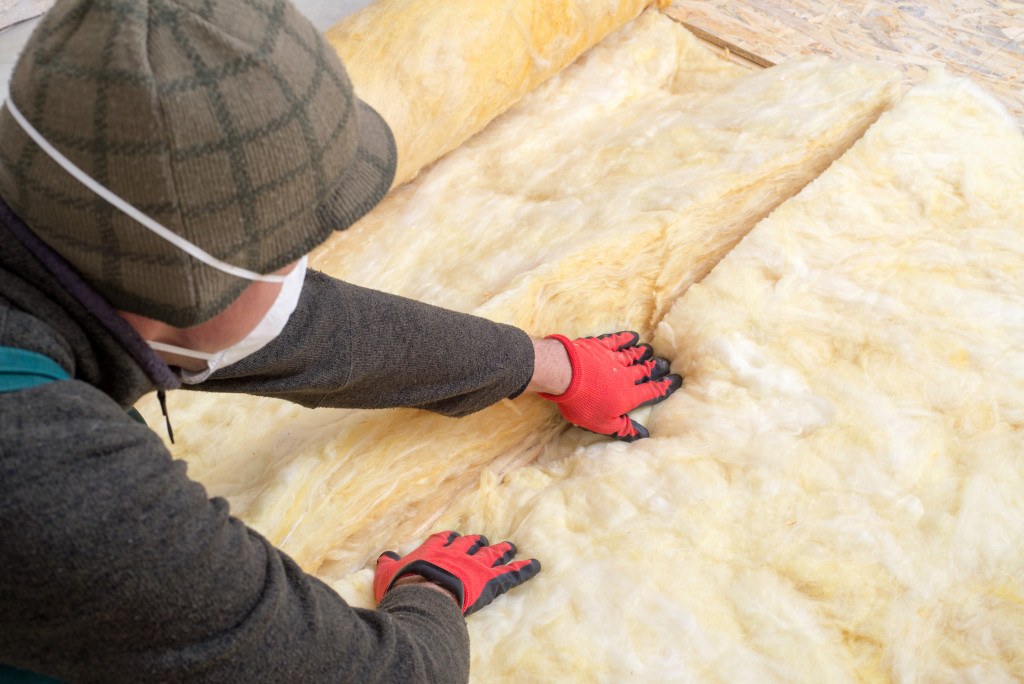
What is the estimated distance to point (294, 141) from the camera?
869 millimetres

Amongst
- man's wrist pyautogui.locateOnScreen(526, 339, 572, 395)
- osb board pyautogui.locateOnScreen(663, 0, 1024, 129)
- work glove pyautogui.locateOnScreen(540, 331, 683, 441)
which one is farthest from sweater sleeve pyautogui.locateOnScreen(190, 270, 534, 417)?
osb board pyautogui.locateOnScreen(663, 0, 1024, 129)

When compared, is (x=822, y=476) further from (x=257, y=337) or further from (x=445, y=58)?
(x=445, y=58)

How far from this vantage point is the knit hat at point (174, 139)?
2.61 ft

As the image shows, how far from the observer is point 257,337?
116 cm

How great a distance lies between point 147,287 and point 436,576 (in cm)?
92

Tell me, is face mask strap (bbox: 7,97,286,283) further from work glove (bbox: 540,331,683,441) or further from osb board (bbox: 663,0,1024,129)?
osb board (bbox: 663,0,1024,129)

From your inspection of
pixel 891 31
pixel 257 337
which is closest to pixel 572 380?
pixel 257 337

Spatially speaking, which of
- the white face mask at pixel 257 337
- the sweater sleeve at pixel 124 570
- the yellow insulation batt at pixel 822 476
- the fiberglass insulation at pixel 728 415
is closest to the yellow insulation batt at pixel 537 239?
Result: the fiberglass insulation at pixel 728 415

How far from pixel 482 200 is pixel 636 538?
132cm

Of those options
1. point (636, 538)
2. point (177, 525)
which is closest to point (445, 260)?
point (636, 538)

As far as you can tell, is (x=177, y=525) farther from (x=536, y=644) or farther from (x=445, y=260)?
(x=445, y=260)

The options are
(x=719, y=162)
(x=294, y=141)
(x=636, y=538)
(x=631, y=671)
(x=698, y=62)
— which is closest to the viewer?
(x=294, y=141)

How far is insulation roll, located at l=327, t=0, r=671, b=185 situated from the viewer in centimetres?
235

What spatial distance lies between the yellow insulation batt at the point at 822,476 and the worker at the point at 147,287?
744 millimetres
